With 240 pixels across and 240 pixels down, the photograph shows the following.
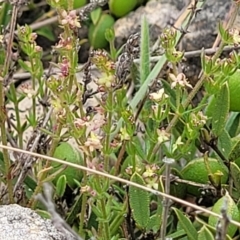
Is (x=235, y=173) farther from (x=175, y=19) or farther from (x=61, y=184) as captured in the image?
(x=175, y=19)

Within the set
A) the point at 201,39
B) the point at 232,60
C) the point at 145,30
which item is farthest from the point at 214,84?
the point at 201,39

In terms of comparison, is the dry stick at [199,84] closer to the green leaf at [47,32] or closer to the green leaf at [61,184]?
the green leaf at [61,184]

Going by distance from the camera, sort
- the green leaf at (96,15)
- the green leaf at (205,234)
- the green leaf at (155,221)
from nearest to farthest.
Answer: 1. the green leaf at (205,234)
2. the green leaf at (155,221)
3. the green leaf at (96,15)

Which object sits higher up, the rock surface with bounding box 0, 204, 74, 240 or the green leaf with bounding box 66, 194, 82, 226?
the rock surface with bounding box 0, 204, 74, 240

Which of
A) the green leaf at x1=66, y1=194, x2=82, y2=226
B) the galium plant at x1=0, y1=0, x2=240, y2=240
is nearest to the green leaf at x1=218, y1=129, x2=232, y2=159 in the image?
the galium plant at x1=0, y1=0, x2=240, y2=240

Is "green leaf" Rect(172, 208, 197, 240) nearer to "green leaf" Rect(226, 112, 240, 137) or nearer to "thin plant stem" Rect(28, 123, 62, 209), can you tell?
"thin plant stem" Rect(28, 123, 62, 209)

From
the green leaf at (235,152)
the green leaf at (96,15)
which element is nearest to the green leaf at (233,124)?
the green leaf at (235,152)

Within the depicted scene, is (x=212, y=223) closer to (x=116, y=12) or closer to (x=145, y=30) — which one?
(x=145, y=30)
